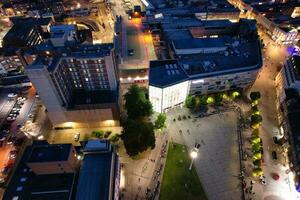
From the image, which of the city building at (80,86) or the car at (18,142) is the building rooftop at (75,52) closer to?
the city building at (80,86)

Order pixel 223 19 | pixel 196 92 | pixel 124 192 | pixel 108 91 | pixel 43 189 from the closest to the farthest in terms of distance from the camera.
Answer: pixel 43 189
pixel 124 192
pixel 108 91
pixel 196 92
pixel 223 19

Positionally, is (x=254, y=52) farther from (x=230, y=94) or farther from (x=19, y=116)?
(x=19, y=116)

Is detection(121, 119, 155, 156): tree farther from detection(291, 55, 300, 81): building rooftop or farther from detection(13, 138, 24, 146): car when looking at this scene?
detection(291, 55, 300, 81): building rooftop

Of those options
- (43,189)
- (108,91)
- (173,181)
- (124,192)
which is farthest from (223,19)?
(43,189)

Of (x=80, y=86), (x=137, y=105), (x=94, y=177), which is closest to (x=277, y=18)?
(x=137, y=105)

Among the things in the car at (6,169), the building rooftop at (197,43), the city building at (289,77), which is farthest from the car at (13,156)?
the city building at (289,77)

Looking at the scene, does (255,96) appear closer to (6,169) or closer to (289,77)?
(289,77)
